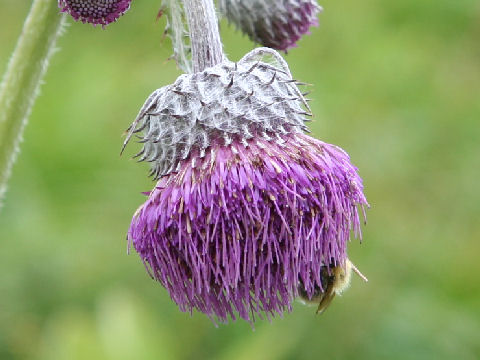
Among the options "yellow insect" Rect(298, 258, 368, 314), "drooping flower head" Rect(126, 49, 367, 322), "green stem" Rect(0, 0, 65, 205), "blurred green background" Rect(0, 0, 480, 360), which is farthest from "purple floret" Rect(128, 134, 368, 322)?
"blurred green background" Rect(0, 0, 480, 360)

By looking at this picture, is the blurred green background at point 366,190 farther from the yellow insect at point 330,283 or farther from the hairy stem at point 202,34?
the hairy stem at point 202,34

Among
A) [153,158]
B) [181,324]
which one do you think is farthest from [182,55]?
[181,324]

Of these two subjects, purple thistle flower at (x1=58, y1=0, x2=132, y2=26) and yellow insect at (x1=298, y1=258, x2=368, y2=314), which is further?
yellow insect at (x1=298, y1=258, x2=368, y2=314)

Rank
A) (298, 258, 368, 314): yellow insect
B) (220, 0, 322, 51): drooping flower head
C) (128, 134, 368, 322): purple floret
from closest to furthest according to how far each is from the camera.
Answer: (128, 134, 368, 322): purple floret < (298, 258, 368, 314): yellow insect < (220, 0, 322, 51): drooping flower head

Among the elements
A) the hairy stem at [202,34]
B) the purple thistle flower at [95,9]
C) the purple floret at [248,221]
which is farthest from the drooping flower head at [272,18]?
the purple floret at [248,221]

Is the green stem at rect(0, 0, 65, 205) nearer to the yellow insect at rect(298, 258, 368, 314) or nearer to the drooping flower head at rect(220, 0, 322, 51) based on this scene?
the drooping flower head at rect(220, 0, 322, 51)

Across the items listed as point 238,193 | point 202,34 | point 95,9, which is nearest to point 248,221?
point 238,193
